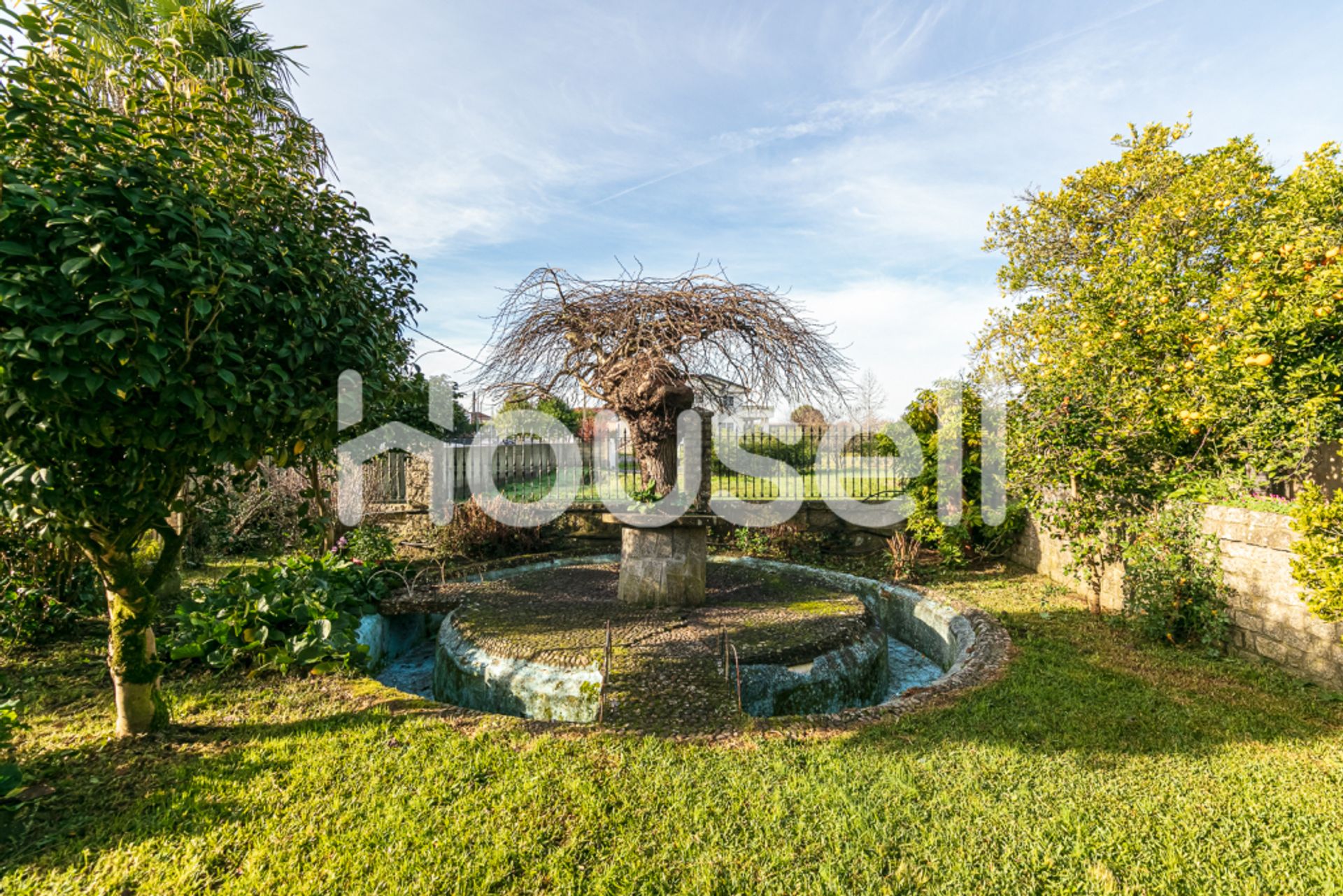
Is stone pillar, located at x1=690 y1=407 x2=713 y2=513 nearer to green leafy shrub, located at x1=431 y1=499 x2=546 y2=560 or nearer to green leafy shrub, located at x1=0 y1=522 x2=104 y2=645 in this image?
green leafy shrub, located at x1=431 y1=499 x2=546 y2=560

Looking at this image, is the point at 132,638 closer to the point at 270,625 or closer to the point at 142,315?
the point at 270,625

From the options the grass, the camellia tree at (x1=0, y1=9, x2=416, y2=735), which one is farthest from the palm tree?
the grass

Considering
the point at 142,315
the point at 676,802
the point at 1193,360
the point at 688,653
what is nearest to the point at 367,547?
the point at 688,653

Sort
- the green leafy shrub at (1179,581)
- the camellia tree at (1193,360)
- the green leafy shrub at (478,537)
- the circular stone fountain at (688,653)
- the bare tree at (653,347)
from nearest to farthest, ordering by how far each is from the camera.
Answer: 1. the circular stone fountain at (688,653)
2. the camellia tree at (1193,360)
3. the green leafy shrub at (1179,581)
4. the bare tree at (653,347)
5. the green leafy shrub at (478,537)

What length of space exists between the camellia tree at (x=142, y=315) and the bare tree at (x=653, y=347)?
99.0 inches

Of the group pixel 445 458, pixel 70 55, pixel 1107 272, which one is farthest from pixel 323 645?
pixel 1107 272

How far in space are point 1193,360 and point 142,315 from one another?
27.2 feet

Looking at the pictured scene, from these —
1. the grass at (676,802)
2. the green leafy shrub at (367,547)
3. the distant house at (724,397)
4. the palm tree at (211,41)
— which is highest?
the palm tree at (211,41)

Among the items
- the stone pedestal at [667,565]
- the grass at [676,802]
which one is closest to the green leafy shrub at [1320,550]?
the grass at [676,802]

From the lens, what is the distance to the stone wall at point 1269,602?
4.24m

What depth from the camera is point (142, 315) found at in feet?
7.56

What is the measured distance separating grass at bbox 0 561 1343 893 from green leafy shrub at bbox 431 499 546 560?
474 centimetres

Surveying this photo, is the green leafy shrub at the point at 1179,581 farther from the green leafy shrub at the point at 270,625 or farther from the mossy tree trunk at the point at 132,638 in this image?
the mossy tree trunk at the point at 132,638

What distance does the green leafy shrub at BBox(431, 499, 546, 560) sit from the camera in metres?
8.70
